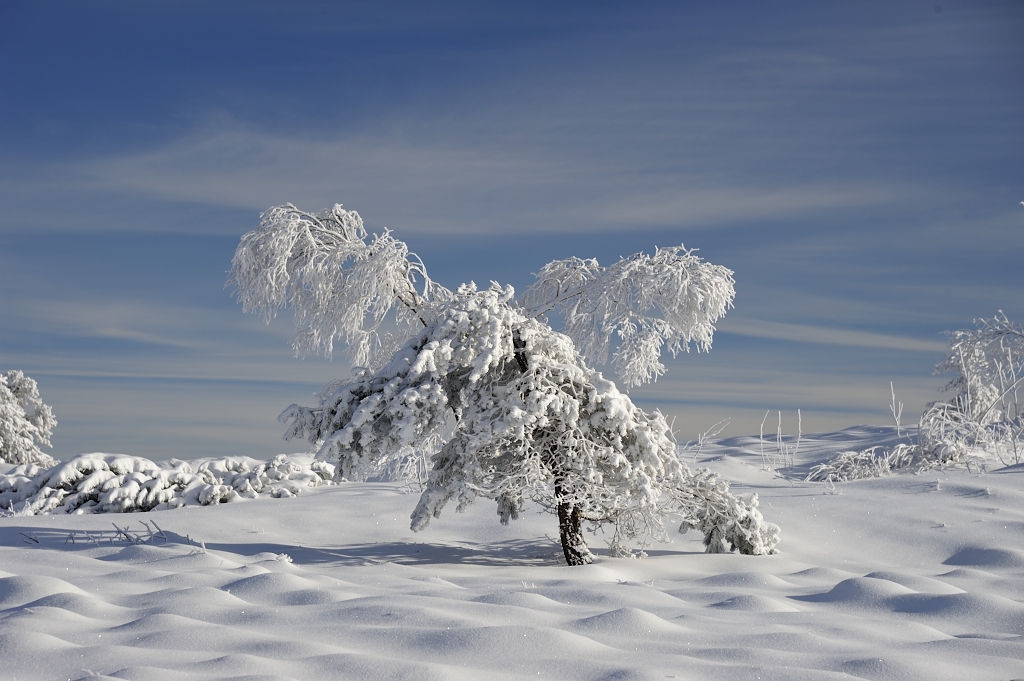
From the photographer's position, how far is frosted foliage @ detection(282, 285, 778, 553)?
20.4 ft

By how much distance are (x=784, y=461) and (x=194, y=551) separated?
988cm

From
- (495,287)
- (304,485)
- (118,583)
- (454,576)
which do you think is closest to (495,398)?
(495,287)

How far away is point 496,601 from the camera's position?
4.88 m

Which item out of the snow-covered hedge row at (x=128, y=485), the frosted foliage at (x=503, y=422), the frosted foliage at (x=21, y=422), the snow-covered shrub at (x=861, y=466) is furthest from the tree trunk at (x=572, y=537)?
the frosted foliage at (x=21, y=422)

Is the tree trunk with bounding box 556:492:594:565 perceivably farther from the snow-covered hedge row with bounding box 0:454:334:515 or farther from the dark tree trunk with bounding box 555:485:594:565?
the snow-covered hedge row with bounding box 0:454:334:515

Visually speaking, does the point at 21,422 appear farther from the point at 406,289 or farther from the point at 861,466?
the point at 861,466

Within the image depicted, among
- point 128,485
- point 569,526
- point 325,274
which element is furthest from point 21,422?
point 569,526

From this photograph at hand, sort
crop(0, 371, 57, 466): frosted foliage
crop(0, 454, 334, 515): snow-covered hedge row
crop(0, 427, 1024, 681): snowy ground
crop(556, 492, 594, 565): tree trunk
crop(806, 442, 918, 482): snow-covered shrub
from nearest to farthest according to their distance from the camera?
crop(0, 427, 1024, 681): snowy ground, crop(556, 492, 594, 565): tree trunk, crop(0, 454, 334, 515): snow-covered hedge row, crop(806, 442, 918, 482): snow-covered shrub, crop(0, 371, 57, 466): frosted foliage

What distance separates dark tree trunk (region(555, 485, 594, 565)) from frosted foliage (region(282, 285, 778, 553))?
0.45ft

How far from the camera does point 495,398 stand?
21.6ft

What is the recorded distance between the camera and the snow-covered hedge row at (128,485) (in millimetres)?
10422

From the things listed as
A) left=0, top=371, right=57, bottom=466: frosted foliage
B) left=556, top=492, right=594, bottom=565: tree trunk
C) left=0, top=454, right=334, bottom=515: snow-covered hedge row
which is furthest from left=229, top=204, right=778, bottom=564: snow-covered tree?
left=0, top=371, right=57, bottom=466: frosted foliage

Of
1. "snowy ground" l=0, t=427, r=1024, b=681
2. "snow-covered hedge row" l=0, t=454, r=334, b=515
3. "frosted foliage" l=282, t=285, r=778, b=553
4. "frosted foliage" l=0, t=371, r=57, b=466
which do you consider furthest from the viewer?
"frosted foliage" l=0, t=371, r=57, b=466

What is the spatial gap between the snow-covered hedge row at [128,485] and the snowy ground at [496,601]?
160 centimetres
